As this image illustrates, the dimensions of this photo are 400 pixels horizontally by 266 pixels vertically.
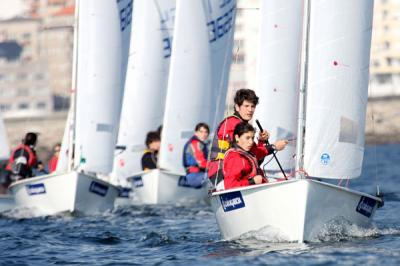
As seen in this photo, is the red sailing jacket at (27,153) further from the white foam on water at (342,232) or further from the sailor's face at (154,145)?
the white foam on water at (342,232)

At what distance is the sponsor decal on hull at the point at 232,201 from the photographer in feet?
39.9

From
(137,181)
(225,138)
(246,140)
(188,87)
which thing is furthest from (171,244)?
Result: (188,87)

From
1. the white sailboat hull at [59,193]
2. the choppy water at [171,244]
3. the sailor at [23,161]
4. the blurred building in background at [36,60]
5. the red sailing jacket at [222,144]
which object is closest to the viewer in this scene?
the choppy water at [171,244]

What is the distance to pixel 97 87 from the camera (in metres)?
20.6

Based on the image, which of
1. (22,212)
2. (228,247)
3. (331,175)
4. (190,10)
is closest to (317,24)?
(331,175)

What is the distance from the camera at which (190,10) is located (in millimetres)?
22156

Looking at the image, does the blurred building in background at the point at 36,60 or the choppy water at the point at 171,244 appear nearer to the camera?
the choppy water at the point at 171,244

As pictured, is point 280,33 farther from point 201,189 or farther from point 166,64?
point 166,64

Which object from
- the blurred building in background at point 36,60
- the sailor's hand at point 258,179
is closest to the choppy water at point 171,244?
the sailor's hand at point 258,179

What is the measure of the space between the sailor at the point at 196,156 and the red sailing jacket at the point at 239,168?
747 cm

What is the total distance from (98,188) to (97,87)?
2.24m

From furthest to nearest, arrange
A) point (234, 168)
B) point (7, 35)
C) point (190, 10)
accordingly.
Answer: point (7, 35)
point (190, 10)
point (234, 168)

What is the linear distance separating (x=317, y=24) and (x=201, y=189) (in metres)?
8.63

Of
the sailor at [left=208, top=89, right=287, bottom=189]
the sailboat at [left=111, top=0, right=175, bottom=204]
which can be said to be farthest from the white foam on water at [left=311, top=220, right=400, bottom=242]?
the sailboat at [left=111, top=0, right=175, bottom=204]
